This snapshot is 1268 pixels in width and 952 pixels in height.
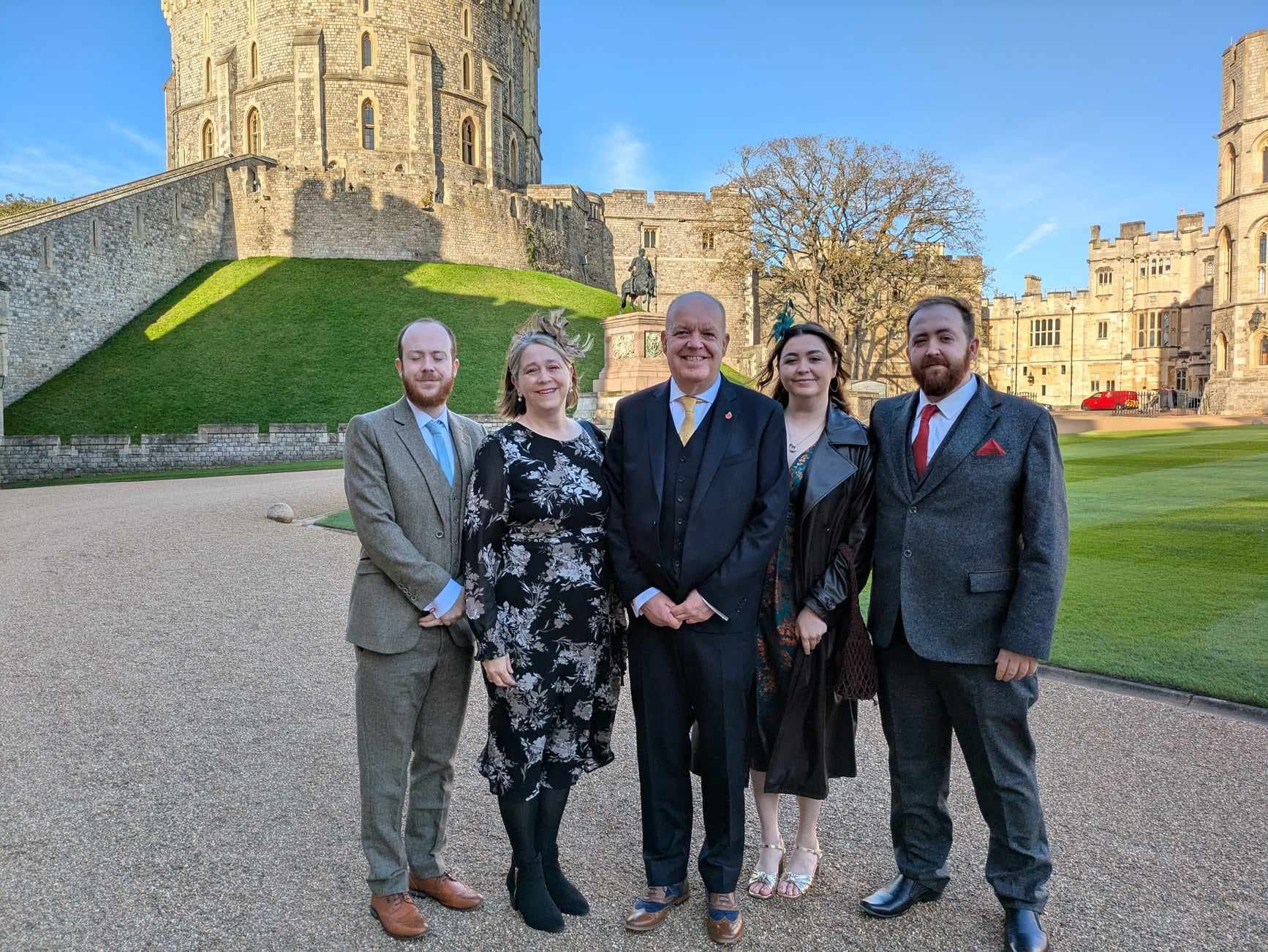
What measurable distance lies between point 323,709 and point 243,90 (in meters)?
48.3

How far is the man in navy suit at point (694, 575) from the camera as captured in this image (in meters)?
2.92

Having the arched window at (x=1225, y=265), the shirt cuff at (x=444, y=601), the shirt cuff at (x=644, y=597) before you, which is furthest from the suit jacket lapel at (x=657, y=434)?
the arched window at (x=1225, y=265)

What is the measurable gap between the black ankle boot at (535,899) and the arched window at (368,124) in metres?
46.1

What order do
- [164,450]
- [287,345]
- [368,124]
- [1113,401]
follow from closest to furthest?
1. [164,450]
2. [287,345]
3. [368,124]
4. [1113,401]

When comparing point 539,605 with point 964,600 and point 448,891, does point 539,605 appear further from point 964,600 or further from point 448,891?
point 964,600

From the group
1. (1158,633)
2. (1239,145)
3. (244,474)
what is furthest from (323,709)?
(1239,145)

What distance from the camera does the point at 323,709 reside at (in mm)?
5148

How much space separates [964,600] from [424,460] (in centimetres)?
195

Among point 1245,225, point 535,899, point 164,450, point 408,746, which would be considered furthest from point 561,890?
point 1245,225

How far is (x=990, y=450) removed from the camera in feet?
9.62

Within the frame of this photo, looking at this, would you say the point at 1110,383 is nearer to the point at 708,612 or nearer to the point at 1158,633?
the point at 1158,633

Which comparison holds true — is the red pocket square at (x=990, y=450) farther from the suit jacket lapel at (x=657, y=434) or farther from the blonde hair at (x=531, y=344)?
the blonde hair at (x=531, y=344)

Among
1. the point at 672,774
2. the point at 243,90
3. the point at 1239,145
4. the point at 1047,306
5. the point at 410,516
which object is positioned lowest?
the point at 672,774

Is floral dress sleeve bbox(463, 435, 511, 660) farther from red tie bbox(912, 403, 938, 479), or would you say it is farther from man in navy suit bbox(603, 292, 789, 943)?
red tie bbox(912, 403, 938, 479)
